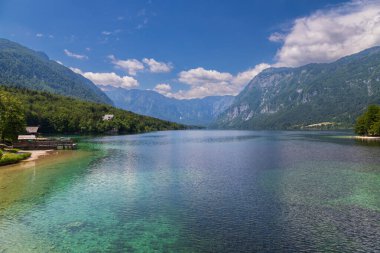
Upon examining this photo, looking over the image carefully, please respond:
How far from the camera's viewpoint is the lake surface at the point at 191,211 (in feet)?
89.4

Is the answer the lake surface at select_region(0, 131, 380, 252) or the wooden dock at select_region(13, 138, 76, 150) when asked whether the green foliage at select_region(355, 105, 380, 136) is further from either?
the wooden dock at select_region(13, 138, 76, 150)

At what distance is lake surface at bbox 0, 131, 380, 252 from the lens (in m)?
27.2

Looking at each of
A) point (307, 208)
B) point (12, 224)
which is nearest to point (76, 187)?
point (12, 224)

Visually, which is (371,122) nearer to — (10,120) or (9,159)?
(9,159)

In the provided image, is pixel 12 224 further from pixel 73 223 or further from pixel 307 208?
pixel 307 208

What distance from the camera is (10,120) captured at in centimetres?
9838

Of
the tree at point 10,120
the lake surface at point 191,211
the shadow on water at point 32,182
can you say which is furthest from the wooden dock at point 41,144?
the lake surface at point 191,211

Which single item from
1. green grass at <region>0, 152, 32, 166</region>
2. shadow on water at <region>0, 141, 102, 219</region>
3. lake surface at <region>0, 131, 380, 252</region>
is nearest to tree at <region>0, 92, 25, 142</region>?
green grass at <region>0, 152, 32, 166</region>

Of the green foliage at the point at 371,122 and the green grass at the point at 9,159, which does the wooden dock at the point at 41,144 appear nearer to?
the green grass at the point at 9,159

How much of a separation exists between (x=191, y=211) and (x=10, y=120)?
281 feet

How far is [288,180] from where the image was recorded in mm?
55719

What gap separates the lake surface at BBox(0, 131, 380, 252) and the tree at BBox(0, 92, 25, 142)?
1465 inches

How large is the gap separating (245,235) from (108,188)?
1135 inches

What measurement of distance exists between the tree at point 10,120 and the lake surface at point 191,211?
1465 inches
